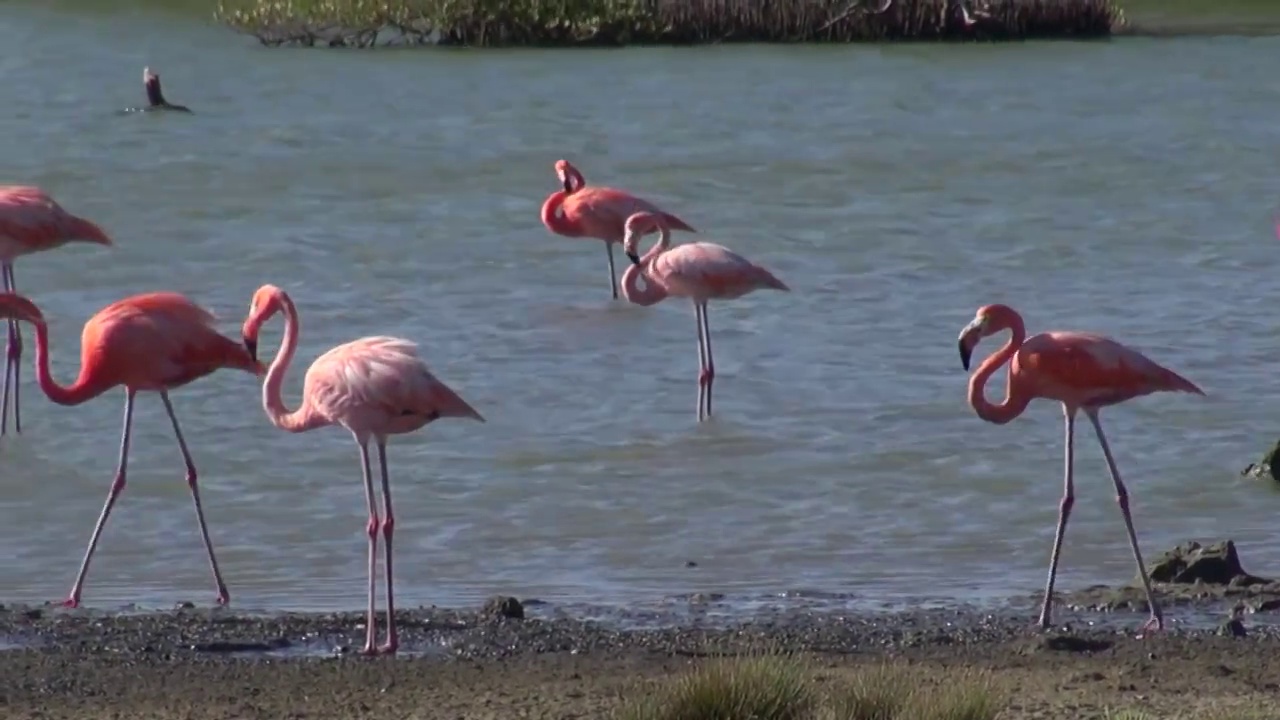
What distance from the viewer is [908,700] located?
5621 mm

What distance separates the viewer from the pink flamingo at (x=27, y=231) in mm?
11586

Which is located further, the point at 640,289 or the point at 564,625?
the point at 640,289

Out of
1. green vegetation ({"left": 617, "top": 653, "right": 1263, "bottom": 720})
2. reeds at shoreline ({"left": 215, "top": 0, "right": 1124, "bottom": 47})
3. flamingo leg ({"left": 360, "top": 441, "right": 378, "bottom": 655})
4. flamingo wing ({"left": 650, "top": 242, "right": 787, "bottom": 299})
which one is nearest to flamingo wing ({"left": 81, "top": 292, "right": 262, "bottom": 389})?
flamingo leg ({"left": 360, "top": 441, "right": 378, "bottom": 655})

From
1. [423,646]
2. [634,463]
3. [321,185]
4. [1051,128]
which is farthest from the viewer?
[1051,128]

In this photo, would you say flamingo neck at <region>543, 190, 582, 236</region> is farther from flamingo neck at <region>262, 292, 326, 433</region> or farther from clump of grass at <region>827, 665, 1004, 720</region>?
clump of grass at <region>827, 665, 1004, 720</region>

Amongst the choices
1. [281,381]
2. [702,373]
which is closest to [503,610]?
[281,381]

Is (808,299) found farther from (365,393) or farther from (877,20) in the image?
(877,20)

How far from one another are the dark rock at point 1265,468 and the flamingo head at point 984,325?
2.35m

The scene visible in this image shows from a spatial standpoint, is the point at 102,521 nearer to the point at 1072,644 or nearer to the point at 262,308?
the point at 262,308

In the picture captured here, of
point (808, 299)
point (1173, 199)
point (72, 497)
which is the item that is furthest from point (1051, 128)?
point (72, 497)

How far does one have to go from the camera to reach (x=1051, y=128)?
941 inches

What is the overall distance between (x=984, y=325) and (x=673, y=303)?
7181 mm

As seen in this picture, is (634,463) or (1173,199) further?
(1173,199)

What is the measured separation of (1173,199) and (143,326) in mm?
12289
